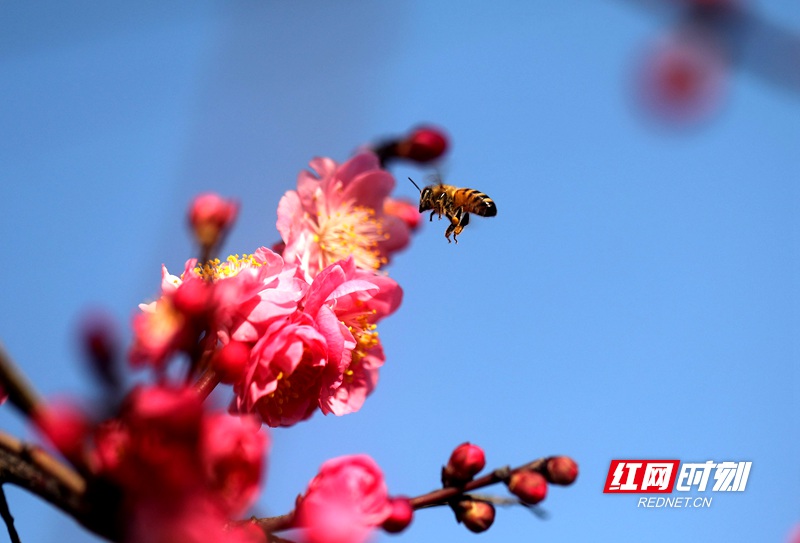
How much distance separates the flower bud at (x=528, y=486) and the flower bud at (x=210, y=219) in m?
0.73

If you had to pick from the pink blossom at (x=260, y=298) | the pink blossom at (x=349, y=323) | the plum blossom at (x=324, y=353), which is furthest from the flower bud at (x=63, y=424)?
the pink blossom at (x=349, y=323)

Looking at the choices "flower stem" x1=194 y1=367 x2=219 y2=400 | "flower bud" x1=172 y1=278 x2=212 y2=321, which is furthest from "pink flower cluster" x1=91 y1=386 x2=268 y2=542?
"flower stem" x1=194 y1=367 x2=219 y2=400

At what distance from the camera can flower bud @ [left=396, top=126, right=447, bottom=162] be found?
216 centimetres

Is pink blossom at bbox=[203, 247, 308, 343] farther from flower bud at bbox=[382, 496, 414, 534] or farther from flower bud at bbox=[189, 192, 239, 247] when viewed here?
flower bud at bbox=[382, 496, 414, 534]

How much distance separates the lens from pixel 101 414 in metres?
0.83

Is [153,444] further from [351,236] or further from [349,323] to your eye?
[351,236]

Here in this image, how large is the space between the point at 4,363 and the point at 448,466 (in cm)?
98

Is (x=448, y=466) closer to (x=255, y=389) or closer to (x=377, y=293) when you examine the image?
(x=255, y=389)

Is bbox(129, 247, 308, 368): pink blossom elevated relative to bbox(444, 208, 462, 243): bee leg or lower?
lower

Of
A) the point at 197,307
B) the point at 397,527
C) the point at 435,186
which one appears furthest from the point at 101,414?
the point at 435,186

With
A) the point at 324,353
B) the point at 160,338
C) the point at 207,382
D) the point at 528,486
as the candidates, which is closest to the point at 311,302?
the point at 324,353

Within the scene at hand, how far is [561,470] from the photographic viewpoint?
1.52 metres

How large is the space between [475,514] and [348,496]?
28 centimetres

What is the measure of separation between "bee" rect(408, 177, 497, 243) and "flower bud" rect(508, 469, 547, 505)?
134 centimetres
